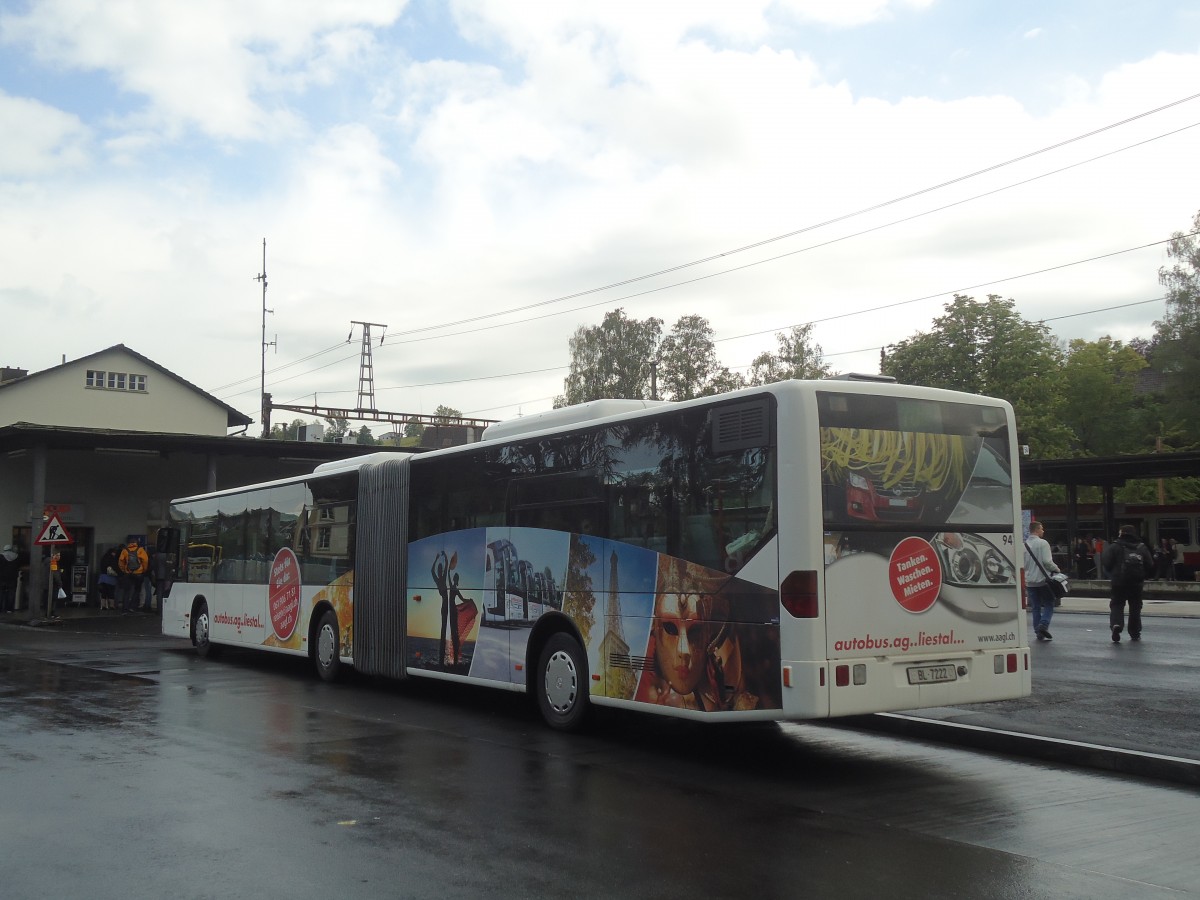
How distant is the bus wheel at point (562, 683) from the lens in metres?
10.8

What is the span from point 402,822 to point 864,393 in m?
4.57

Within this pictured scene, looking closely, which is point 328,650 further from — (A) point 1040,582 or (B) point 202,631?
(A) point 1040,582

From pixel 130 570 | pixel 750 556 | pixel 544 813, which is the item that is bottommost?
pixel 544 813

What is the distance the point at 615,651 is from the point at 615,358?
63.7 metres

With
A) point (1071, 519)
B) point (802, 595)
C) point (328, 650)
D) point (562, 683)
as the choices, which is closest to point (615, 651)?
point (562, 683)

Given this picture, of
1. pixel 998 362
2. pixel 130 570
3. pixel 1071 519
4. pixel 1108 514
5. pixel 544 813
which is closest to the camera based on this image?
pixel 544 813

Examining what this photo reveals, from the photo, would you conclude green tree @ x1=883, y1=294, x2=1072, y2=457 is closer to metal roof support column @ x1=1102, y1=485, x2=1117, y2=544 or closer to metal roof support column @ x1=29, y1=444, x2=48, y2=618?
metal roof support column @ x1=1102, y1=485, x2=1117, y2=544

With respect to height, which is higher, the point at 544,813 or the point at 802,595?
the point at 802,595

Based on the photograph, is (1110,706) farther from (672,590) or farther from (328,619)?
(328,619)

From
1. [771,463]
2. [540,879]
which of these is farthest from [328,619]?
[540,879]

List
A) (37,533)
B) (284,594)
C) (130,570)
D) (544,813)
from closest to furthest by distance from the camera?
(544,813) → (284,594) → (37,533) → (130,570)

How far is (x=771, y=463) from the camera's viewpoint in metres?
8.70

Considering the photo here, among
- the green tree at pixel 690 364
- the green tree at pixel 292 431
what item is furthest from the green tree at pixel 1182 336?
the green tree at pixel 292 431

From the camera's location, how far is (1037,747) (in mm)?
9312
